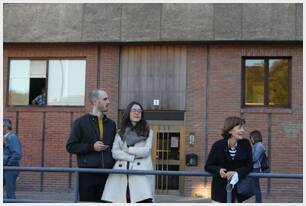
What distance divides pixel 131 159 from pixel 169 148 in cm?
853

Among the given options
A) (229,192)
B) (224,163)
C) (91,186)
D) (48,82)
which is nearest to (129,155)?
(91,186)

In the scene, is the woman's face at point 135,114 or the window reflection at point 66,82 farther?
the window reflection at point 66,82

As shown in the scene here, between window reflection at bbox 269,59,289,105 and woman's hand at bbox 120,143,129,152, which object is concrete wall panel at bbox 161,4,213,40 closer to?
window reflection at bbox 269,59,289,105

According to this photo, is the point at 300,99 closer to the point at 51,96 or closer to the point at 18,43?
the point at 51,96

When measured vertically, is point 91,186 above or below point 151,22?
below

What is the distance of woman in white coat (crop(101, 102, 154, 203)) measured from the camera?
5449 millimetres

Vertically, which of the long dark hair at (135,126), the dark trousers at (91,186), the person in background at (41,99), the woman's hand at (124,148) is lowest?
the dark trousers at (91,186)

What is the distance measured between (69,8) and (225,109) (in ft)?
16.6

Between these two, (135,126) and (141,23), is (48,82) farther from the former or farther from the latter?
(135,126)

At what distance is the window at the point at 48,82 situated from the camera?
14.5m

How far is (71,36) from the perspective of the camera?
45.6 feet

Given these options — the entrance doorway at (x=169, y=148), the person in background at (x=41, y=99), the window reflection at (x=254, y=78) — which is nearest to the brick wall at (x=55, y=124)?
the person in background at (x=41, y=99)

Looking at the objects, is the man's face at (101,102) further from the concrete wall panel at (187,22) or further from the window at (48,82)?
the window at (48,82)

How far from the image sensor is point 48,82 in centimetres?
1462
